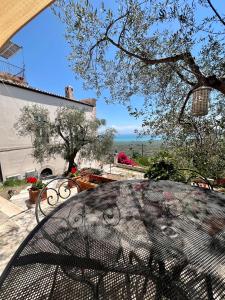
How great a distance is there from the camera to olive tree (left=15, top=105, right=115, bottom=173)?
12117mm

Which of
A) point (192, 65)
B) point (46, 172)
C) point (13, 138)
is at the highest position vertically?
point (192, 65)

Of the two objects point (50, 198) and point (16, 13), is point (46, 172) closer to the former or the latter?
point (50, 198)

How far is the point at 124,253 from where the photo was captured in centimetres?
99

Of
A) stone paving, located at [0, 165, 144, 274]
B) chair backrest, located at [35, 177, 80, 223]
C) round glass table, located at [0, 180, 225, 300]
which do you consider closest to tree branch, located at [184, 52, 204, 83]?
round glass table, located at [0, 180, 225, 300]

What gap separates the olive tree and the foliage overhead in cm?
740

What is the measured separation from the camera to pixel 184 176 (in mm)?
4898

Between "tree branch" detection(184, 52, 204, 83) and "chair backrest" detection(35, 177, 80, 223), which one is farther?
"tree branch" detection(184, 52, 204, 83)

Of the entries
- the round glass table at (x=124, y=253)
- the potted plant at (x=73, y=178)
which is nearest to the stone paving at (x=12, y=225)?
the potted plant at (x=73, y=178)

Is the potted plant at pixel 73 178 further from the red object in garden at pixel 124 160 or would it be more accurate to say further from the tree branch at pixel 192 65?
the red object in garden at pixel 124 160

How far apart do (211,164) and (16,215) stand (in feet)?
17.4

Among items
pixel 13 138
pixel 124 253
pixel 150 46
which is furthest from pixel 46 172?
pixel 124 253

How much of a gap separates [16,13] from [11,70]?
13.4m

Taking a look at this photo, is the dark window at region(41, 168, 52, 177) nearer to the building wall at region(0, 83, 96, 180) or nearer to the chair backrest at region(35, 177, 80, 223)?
the building wall at region(0, 83, 96, 180)

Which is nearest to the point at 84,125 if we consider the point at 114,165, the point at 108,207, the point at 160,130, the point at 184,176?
the point at 114,165
